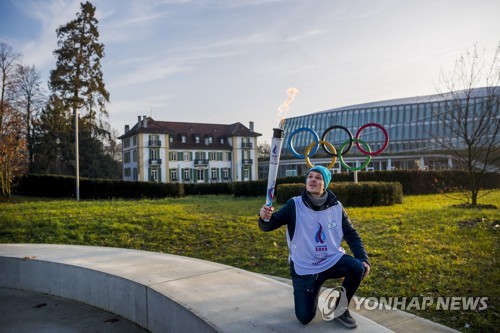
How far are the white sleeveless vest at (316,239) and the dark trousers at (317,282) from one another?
0.15ft

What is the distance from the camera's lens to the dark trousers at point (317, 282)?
3352mm

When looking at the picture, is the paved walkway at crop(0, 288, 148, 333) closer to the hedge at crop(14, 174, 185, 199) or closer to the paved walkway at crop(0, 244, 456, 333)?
the paved walkway at crop(0, 244, 456, 333)

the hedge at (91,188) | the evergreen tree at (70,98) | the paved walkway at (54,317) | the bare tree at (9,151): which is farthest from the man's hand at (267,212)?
the evergreen tree at (70,98)

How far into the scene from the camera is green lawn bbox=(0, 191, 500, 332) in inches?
195

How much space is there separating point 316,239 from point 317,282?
0.36 m

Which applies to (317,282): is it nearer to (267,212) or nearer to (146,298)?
(267,212)

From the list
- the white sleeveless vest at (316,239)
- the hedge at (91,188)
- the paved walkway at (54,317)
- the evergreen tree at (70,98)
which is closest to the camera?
the white sleeveless vest at (316,239)

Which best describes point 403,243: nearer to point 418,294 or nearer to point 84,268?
point 418,294

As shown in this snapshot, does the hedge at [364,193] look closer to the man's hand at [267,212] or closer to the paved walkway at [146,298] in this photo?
the paved walkway at [146,298]

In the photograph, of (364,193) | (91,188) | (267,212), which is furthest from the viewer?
(91,188)

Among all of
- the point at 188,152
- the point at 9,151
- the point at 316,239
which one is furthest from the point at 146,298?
the point at 188,152

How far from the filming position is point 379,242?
25.7ft

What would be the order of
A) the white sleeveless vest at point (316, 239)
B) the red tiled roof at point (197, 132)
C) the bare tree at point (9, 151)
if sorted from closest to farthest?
the white sleeveless vest at point (316, 239) → the bare tree at point (9, 151) → the red tiled roof at point (197, 132)

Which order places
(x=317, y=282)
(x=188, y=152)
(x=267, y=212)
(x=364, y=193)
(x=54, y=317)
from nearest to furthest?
(x=317, y=282) < (x=267, y=212) < (x=54, y=317) < (x=364, y=193) < (x=188, y=152)
